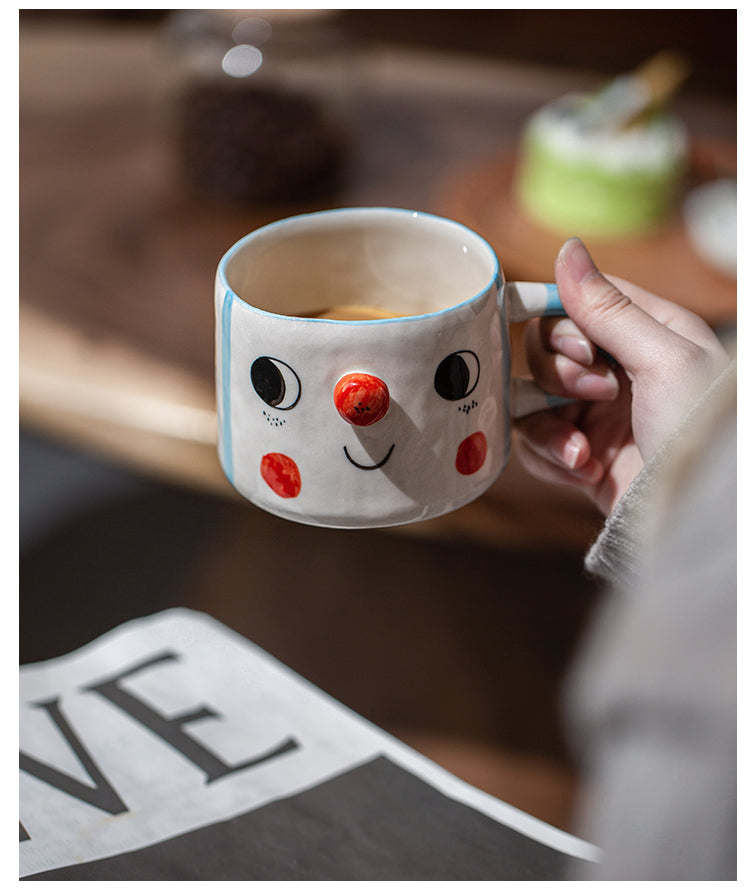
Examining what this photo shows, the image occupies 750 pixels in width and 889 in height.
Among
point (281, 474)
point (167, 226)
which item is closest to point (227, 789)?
point (281, 474)

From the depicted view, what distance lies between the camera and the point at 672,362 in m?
0.45

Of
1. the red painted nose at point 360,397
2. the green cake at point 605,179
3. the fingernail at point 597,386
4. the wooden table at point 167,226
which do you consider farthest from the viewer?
the green cake at point 605,179

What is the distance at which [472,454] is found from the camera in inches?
16.8

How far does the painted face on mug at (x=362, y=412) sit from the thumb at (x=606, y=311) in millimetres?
54

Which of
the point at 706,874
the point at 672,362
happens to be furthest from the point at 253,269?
the point at 706,874

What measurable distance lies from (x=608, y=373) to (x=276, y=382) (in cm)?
19

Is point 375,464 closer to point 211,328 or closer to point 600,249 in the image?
point 211,328

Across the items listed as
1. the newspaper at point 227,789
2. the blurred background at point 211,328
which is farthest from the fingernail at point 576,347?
the newspaper at point 227,789

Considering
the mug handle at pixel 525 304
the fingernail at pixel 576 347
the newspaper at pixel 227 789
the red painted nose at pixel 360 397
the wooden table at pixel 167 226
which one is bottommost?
the newspaper at pixel 227 789

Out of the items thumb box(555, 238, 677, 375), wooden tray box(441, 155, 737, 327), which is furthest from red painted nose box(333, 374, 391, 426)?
wooden tray box(441, 155, 737, 327)

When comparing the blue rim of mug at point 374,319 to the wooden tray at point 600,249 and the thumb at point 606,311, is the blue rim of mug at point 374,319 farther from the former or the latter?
the wooden tray at point 600,249

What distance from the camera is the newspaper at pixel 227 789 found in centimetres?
51

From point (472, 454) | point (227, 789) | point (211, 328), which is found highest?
point (472, 454)

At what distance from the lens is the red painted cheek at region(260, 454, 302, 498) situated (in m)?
0.41
